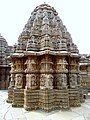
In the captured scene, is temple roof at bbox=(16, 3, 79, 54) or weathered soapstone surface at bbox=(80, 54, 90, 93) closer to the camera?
temple roof at bbox=(16, 3, 79, 54)

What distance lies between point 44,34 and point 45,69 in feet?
6.29

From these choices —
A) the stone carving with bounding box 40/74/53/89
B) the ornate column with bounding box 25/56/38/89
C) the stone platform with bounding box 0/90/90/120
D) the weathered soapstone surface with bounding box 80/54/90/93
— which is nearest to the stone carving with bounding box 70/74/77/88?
the stone carving with bounding box 40/74/53/89

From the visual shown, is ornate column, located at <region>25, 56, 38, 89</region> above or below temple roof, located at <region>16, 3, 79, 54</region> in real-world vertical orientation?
below

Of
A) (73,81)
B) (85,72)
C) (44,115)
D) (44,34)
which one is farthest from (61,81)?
(85,72)

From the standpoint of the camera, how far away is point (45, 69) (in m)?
7.24

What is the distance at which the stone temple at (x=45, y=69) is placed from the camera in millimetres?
7137

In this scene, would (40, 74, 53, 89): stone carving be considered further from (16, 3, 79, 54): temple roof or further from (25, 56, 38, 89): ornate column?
(16, 3, 79, 54): temple roof

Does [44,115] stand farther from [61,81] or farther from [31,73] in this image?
[31,73]

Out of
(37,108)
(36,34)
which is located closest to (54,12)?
(36,34)

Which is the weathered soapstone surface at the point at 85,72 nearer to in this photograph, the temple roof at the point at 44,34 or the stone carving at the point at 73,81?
the temple roof at the point at 44,34

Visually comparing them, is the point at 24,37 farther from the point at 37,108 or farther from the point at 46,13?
the point at 37,108

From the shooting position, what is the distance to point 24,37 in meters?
8.51

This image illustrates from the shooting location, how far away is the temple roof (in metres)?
7.65

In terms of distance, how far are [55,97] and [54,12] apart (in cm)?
543
